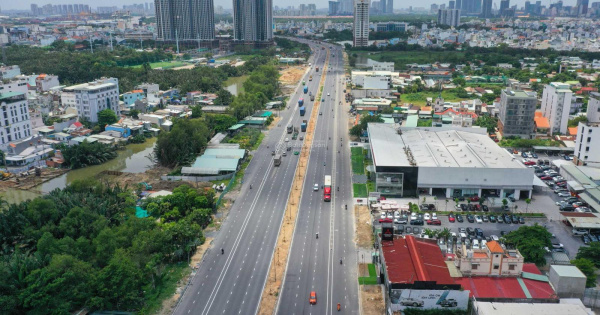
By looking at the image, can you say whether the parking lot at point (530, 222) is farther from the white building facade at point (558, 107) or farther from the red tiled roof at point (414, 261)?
the white building facade at point (558, 107)

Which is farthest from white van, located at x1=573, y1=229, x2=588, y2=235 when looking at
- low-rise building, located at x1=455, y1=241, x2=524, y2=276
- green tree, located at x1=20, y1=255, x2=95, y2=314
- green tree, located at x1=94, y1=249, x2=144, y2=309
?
green tree, located at x1=20, y1=255, x2=95, y2=314

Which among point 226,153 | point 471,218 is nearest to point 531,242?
point 471,218

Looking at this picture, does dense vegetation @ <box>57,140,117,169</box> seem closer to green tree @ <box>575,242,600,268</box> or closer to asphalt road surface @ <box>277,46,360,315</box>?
asphalt road surface @ <box>277,46,360,315</box>

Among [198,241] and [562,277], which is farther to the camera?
[198,241]

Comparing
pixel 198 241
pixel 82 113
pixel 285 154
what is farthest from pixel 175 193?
pixel 82 113

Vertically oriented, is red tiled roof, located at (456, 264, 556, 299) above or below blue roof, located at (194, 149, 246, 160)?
below

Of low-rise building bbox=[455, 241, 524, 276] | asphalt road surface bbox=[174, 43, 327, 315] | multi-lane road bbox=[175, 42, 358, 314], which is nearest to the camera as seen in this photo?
asphalt road surface bbox=[174, 43, 327, 315]

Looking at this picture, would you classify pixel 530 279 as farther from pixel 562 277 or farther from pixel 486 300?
pixel 486 300
